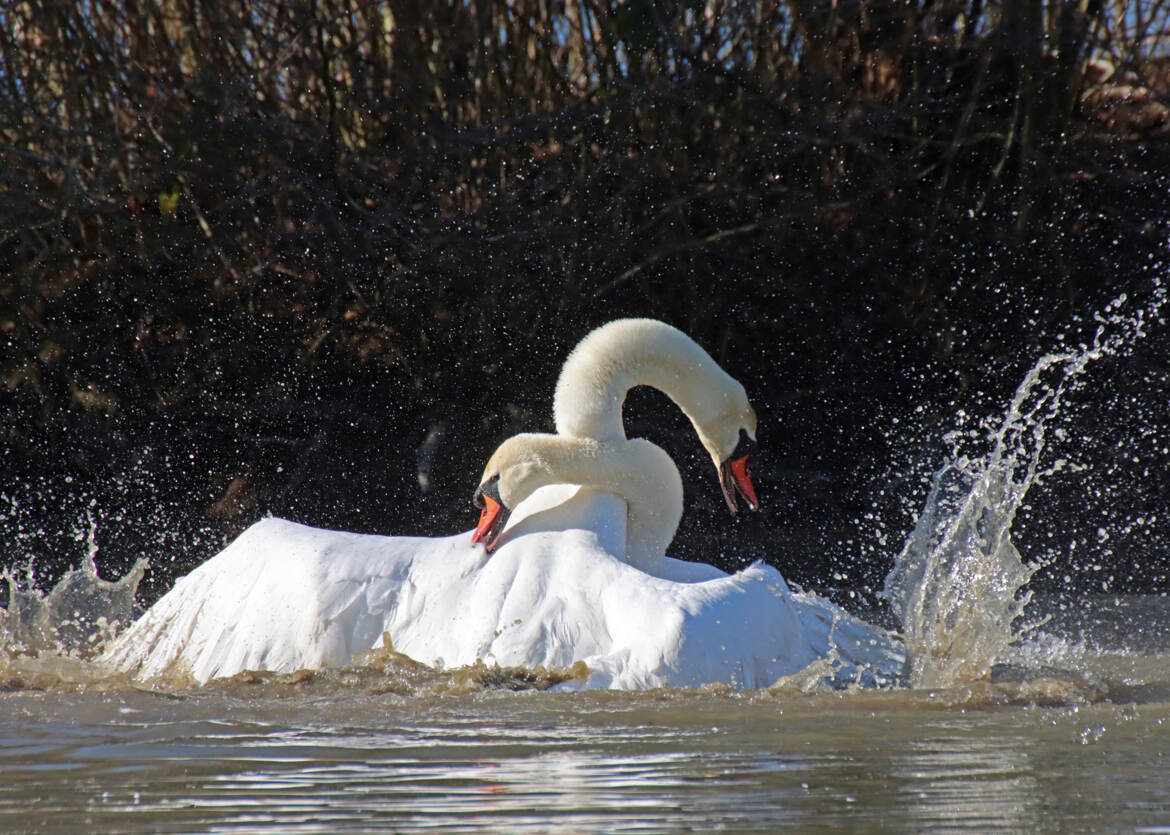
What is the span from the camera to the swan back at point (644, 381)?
17.3ft

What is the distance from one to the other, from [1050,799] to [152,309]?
6263 millimetres

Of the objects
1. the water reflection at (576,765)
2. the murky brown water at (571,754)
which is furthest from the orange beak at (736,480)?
the water reflection at (576,765)

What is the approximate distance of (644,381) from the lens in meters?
5.47

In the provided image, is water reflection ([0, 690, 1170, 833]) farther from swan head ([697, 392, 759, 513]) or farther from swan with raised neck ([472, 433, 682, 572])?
swan head ([697, 392, 759, 513])

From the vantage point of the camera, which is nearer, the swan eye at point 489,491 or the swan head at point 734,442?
the swan eye at point 489,491

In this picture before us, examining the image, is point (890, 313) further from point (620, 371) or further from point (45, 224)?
point (45, 224)

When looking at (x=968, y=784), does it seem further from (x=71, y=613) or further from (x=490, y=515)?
(x=71, y=613)

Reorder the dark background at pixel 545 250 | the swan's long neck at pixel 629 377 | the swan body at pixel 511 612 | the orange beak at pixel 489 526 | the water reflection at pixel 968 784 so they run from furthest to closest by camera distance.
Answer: the dark background at pixel 545 250 < the swan's long neck at pixel 629 377 < the orange beak at pixel 489 526 < the swan body at pixel 511 612 < the water reflection at pixel 968 784

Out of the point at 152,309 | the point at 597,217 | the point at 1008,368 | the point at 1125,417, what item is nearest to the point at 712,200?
the point at 597,217

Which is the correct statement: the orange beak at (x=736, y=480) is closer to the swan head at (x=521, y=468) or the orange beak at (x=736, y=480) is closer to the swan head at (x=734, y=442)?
the swan head at (x=734, y=442)

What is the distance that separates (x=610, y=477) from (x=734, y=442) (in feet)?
1.82

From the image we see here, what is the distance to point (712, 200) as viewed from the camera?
25.1 ft

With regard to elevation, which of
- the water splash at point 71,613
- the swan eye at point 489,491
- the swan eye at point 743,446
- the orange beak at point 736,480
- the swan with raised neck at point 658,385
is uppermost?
the swan with raised neck at point 658,385

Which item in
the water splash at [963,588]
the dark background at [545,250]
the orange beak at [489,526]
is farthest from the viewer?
the dark background at [545,250]
